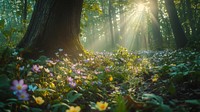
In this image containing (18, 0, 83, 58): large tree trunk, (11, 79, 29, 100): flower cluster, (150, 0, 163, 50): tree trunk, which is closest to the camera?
(11, 79, 29, 100): flower cluster

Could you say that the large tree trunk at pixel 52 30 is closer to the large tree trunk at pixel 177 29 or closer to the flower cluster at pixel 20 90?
the flower cluster at pixel 20 90

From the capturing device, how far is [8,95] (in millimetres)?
2402

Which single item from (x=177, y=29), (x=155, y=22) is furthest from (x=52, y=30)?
(x=155, y=22)

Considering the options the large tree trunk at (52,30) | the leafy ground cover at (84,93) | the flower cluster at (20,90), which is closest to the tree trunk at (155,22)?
the large tree trunk at (52,30)

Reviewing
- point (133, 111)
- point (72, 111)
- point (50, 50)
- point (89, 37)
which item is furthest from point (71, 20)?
point (89, 37)

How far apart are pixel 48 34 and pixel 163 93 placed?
342cm

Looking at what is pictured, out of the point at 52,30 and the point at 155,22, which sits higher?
the point at 155,22

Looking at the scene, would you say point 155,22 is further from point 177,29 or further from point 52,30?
point 52,30

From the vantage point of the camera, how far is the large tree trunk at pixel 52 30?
5.30m

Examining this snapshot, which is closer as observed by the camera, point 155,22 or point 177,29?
point 177,29

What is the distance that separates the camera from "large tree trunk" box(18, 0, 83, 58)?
5.30m

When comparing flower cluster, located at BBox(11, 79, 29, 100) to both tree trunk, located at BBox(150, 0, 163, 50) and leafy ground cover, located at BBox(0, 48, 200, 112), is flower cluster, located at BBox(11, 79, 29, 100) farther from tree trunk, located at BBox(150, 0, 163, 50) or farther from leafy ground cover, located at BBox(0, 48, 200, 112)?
tree trunk, located at BBox(150, 0, 163, 50)

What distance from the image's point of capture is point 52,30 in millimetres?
5457

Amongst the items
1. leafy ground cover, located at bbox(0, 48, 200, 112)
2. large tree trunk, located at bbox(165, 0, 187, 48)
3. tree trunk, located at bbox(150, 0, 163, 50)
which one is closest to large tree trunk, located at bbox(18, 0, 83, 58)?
leafy ground cover, located at bbox(0, 48, 200, 112)
